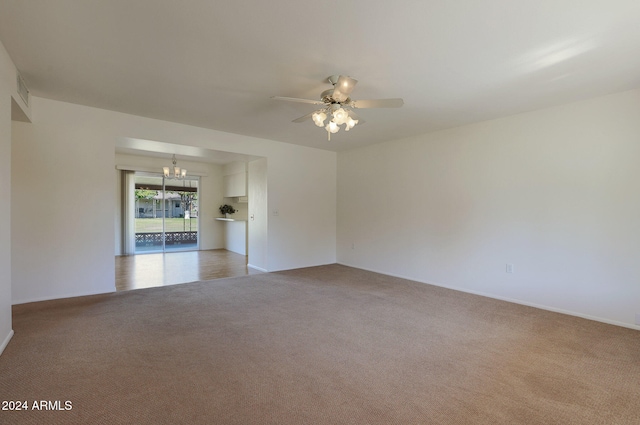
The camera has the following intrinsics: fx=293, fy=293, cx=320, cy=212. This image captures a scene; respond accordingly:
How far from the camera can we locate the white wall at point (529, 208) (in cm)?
328

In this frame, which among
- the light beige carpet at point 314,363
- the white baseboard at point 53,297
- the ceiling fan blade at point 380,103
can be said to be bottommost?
the light beige carpet at point 314,363

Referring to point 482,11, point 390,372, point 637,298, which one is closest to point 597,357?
point 637,298

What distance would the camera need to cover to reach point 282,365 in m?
2.37

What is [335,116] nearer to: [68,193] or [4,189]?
[4,189]

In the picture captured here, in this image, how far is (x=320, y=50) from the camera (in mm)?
2484

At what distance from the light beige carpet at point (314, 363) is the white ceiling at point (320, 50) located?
259cm

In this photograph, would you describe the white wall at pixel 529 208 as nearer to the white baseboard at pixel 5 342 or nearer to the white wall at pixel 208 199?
the white baseboard at pixel 5 342

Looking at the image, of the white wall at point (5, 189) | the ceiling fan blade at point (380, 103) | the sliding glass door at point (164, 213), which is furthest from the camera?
the sliding glass door at point (164, 213)

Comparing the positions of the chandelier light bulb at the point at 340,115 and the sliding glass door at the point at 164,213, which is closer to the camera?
the chandelier light bulb at the point at 340,115

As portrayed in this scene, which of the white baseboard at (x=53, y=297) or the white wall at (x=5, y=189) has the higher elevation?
the white wall at (x=5, y=189)

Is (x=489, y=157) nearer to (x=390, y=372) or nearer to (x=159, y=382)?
(x=390, y=372)

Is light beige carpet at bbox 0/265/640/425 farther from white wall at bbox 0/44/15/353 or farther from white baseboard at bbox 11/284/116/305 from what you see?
white wall at bbox 0/44/15/353

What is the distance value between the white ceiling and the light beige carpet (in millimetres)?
2589

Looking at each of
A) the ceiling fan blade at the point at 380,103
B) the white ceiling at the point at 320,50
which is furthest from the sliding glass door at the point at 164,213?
the ceiling fan blade at the point at 380,103
